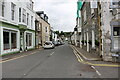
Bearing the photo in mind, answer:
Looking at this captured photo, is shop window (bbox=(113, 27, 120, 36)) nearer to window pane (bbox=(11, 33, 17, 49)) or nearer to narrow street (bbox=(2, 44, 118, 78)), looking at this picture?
narrow street (bbox=(2, 44, 118, 78))

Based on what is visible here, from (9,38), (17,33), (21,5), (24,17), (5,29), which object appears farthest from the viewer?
(24,17)

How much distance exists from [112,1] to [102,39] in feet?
9.81

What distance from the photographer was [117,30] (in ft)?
34.9

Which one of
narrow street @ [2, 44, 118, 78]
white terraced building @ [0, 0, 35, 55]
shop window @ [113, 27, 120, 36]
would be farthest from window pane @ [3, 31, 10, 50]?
shop window @ [113, 27, 120, 36]

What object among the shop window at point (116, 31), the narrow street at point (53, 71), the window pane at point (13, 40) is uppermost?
the shop window at point (116, 31)

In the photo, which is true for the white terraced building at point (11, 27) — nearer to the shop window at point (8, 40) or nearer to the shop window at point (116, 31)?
the shop window at point (8, 40)

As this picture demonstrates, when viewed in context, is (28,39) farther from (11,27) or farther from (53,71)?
(53,71)

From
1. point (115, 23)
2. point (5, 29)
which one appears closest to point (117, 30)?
point (115, 23)

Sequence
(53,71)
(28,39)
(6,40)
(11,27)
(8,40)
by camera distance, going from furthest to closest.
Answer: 1. (28,39)
2. (11,27)
3. (8,40)
4. (6,40)
5. (53,71)

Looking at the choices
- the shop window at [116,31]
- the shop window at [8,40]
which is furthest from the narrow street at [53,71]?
the shop window at [8,40]

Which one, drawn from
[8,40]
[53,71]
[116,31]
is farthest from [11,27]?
[116,31]

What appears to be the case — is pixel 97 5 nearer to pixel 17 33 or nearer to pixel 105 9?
pixel 105 9

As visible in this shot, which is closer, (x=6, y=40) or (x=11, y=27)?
(x=6, y=40)

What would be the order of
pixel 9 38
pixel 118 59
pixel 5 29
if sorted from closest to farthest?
pixel 118 59, pixel 5 29, pixel 9 38
